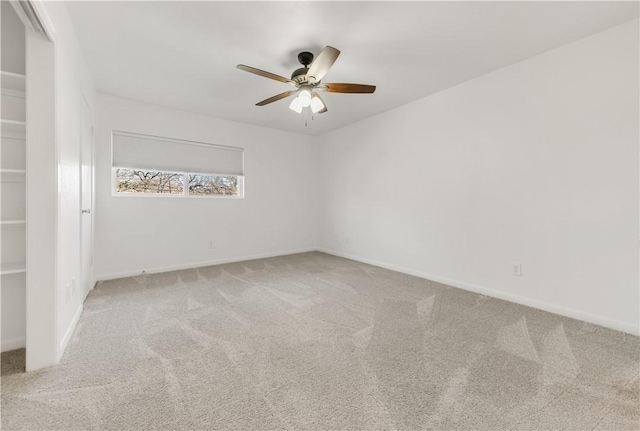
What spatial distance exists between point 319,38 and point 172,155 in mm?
2896

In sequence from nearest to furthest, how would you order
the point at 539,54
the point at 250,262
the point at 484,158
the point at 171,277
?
the point at 539,54, the point at 484,158, the point at 171,277, the point at 250,262

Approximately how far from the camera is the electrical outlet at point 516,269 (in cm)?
271

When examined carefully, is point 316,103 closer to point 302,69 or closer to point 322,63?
point 302,69

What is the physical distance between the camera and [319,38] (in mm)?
2232

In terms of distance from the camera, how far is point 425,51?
2.46m

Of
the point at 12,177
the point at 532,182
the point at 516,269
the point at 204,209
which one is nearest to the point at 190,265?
the point at 204,209

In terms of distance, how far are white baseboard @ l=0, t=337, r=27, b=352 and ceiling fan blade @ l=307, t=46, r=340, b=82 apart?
2962 mm

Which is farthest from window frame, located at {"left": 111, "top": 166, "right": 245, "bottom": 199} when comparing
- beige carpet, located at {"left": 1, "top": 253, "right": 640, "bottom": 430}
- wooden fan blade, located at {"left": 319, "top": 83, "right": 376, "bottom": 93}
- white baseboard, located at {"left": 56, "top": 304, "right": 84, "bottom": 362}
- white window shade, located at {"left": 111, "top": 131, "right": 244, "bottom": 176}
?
wooden fan blade, located at {"left": 319, "top": 83, "right": 376, "bottom": 93}

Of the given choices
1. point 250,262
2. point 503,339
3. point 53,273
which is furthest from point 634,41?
point 250,262

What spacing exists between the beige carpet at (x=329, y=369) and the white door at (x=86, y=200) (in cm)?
36

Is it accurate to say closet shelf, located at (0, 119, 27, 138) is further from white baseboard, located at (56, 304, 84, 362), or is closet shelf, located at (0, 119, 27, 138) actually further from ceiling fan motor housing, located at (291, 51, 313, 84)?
ceiling fan motor housing, located at (291, 51, 313, 84)

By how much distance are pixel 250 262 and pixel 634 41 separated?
4887mm

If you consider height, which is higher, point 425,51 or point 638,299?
point 425,51

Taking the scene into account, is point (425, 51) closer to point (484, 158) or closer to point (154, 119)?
point (484, 158)
